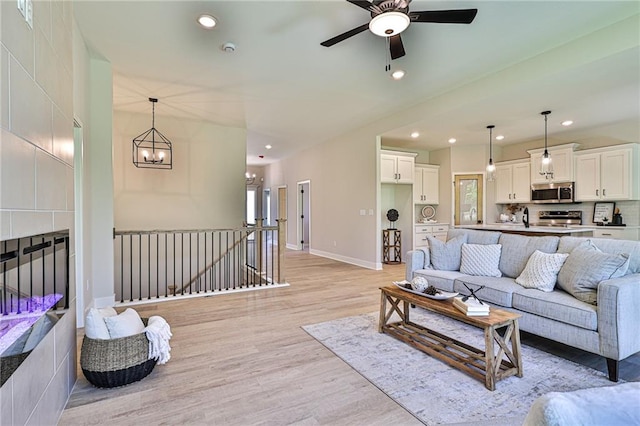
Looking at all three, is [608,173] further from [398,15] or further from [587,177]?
[398,15]

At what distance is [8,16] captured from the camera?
126cm

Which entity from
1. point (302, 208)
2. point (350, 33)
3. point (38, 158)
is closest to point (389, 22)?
point (350, 33)

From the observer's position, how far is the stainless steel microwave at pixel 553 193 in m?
6.24

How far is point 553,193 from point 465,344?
17.6 ft

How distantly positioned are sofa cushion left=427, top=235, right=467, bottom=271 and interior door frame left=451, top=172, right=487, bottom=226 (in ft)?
13.0

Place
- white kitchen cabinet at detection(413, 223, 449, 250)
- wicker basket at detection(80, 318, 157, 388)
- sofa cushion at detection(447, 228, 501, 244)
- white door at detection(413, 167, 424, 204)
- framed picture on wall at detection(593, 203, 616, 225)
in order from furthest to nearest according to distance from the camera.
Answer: white door at detection(413, 167, 424, 204) → white kitchen cabinet at detection(413, 223, 449, 250) → framed picture on wall at detection(593, 203, 616, 225) → sofa cushion at detection(447, 228, 501, 244) → wicker basket at detection(80, 318, 157, 388)

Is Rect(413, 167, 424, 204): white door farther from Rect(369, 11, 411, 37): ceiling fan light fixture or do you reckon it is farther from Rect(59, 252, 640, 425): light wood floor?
Rect(369, 11, 411, 37): ceiling fan light fixture

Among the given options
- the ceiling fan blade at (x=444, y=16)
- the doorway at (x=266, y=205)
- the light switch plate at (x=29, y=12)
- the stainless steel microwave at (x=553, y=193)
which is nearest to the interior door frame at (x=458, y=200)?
the stainless steel microwave at (x=553, y=193)

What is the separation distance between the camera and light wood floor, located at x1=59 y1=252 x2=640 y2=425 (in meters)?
1.89

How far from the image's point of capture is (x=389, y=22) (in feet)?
7.61

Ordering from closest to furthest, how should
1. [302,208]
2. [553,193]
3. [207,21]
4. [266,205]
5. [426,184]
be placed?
[207,21], [553,193], [426,184], [302,208], [266,205]

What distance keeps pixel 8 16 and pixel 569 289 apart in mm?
3870

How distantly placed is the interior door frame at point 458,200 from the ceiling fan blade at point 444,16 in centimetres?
582

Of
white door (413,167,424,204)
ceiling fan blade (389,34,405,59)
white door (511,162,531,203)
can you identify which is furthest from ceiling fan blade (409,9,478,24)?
white door (511,162,531,203)
